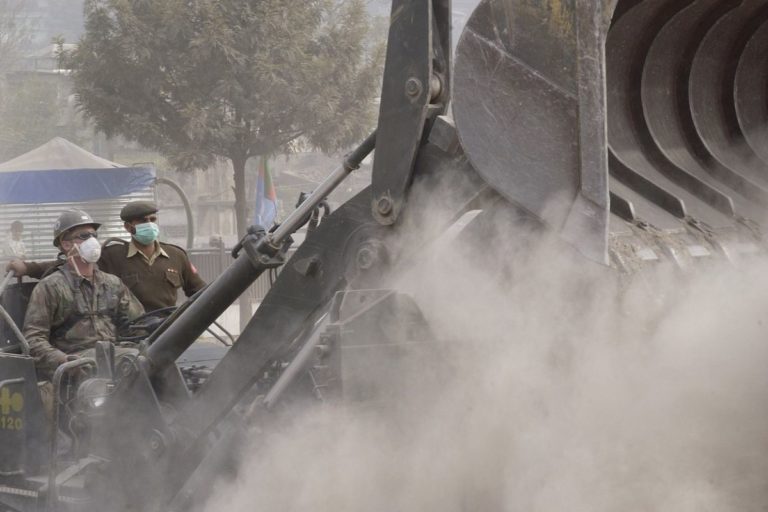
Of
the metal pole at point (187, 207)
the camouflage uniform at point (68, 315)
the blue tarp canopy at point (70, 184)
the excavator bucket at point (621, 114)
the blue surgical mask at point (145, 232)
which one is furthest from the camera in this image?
the blue tarp canopy at point (70, 184)

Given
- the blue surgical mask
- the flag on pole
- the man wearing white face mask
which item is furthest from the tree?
the man wearing white face mask

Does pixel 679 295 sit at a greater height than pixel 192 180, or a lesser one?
greater

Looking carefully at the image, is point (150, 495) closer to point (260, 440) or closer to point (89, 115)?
point (260, 440)

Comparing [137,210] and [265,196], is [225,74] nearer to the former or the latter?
[265,196]

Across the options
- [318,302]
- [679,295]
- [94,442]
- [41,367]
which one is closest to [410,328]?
[318,302]

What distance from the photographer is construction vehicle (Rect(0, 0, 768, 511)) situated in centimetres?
351

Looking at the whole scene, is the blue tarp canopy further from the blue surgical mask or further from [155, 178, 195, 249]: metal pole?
the blue surgical mask

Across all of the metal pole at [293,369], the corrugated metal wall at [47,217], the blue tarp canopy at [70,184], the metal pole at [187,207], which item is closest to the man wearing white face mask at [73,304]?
the metal pole at [293,369]

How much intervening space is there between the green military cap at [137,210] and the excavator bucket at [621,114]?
11.7 feet

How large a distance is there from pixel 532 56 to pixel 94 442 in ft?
8.28

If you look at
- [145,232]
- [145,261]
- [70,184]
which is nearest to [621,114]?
[145,232]

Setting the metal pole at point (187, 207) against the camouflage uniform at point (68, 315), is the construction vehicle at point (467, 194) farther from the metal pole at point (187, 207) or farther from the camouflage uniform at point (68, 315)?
the metal pole at point (187, 207)

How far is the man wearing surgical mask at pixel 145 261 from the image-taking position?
7047 millimetres

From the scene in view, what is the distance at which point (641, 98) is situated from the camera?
4.35 metres
